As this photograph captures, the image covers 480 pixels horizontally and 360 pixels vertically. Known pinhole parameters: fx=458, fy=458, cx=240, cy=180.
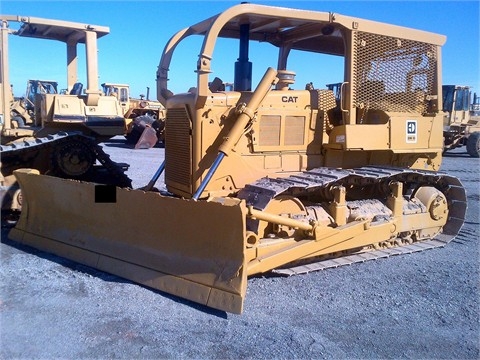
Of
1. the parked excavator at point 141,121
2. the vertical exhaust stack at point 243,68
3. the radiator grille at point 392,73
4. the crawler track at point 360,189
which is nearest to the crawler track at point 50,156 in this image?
the vertical exhaust stack at point 243,68

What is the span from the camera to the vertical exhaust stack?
18.9 ft

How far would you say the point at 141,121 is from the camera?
2069 cm

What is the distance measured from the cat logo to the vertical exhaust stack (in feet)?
7.02

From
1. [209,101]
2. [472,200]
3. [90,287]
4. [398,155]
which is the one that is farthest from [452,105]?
[90,287]

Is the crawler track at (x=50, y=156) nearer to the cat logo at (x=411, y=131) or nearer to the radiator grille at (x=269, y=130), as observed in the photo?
the radiator grille at (x=269, y=130)

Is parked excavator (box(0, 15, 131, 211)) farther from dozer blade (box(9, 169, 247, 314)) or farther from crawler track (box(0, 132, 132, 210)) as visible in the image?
dozer blade (box(9, 169, 247, 314))

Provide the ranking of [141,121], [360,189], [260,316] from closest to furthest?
[260,316]
[360,189]
[141,121]

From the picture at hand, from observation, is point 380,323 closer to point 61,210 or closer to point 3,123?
point 61,210

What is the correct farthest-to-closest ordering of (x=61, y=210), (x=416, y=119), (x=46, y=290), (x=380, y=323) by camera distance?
(x=416, y=119) → (x=61, y=210) → (x=46, y=290) → (x=380, y=323)

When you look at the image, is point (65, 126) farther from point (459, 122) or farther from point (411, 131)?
point (459, 122)

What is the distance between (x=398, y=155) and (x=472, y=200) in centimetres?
459

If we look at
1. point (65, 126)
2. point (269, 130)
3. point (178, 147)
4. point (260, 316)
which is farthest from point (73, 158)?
point (260, 316)

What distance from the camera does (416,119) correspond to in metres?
6.07

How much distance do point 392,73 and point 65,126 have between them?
571 centimetres
